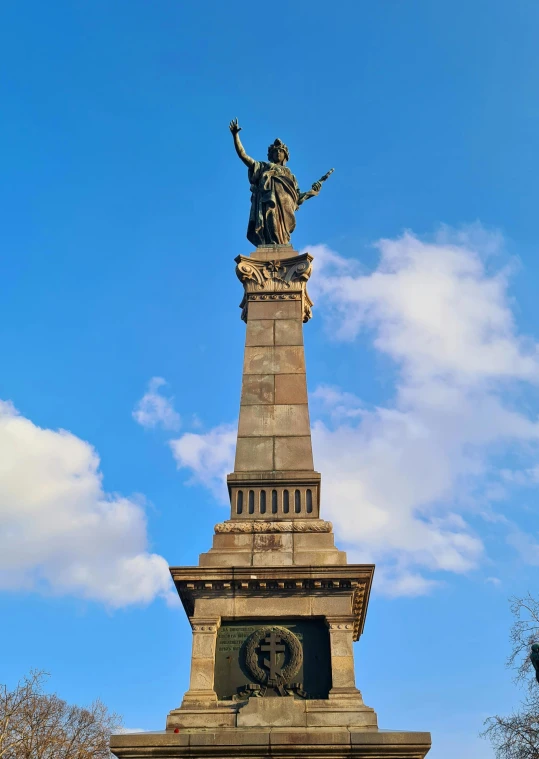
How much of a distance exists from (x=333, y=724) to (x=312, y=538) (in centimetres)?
361

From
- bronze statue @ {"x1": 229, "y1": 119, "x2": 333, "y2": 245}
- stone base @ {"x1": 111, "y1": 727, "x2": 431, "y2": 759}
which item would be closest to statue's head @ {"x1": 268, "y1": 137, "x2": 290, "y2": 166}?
bronze statue @ {"x1": 229, "y1": 119, "x2": 333, "y2": 245}

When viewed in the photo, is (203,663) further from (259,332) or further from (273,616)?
(259,332)

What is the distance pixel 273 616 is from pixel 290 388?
5.55 meters

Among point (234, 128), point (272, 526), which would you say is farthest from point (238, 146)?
point (272, 526)

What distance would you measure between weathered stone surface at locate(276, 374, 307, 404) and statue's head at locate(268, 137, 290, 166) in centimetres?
743

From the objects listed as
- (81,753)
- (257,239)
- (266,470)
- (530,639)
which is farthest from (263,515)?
(81,753)

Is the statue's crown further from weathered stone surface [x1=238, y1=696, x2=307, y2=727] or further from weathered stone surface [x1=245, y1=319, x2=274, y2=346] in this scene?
weathered stone surface [x1=238, y1=696, x2=307, y2=727]

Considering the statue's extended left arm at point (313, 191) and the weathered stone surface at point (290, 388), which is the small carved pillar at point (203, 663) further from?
the statue's extended left arm at point (313, 191)

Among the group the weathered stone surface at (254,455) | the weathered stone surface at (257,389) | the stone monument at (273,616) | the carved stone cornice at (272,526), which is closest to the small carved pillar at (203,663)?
the stone monument at (273,616)

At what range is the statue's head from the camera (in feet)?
73.9

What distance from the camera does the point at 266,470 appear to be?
55.8ft

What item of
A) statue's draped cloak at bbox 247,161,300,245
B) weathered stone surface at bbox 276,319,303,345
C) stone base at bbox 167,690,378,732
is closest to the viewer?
stone base at bbox 167,690,378,732

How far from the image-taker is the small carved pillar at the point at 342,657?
13891mm

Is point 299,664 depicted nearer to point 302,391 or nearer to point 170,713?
point 170,713
